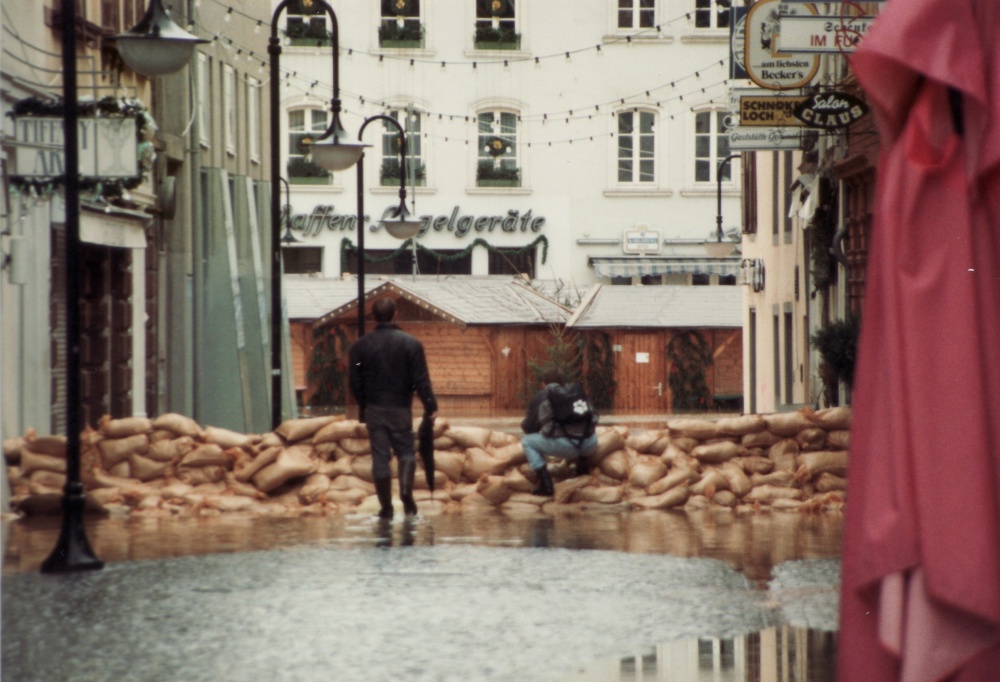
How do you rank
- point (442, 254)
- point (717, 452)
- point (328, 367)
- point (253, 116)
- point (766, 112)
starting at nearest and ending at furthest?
point (717, 452) < point (766, 112) < point (253, 116) < point (328, 367) < point (442, 254)

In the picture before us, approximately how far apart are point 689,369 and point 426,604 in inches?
1439

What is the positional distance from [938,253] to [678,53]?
43.0m

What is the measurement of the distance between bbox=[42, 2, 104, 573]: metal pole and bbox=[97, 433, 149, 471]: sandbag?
523 cm

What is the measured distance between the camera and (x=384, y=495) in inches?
563

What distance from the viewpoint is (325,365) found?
45.0 metres

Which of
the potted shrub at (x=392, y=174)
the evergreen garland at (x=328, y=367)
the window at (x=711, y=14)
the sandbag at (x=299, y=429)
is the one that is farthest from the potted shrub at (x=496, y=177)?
the sandbag at (x=299, y=429)

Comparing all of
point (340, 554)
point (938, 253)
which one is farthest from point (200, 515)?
point (938, 253)

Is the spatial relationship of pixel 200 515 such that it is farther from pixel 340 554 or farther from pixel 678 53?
pixel 678 53

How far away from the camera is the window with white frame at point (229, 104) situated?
29.4 meters

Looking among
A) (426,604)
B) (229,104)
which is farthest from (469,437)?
(229,104)

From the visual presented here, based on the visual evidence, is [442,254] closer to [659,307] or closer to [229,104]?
[659,307]

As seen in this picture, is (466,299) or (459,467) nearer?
(459,467)

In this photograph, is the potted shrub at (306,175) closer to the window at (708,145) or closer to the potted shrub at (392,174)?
the potted shrub at (392,174)

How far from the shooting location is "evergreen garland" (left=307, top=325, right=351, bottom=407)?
44.9m
